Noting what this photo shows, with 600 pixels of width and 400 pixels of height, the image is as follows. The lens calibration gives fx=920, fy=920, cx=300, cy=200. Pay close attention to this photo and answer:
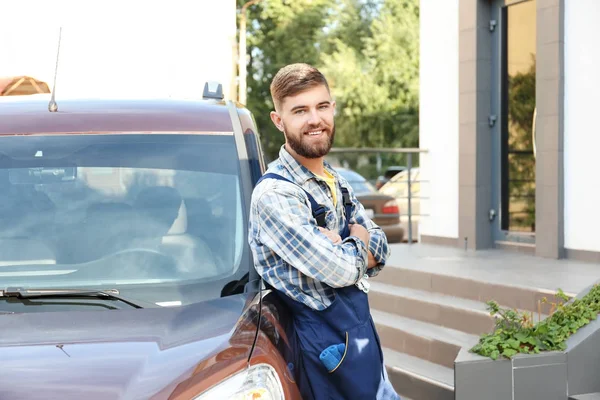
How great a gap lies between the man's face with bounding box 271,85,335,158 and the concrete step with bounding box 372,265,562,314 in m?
3.62

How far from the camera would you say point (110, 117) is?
11.6 ft

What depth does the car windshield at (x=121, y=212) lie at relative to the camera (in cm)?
324

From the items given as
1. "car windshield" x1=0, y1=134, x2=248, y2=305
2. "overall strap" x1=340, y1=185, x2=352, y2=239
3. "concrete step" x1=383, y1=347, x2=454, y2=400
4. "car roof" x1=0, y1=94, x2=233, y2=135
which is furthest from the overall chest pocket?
"concrete step" x1=383, y1=347, x2=454, y2=400

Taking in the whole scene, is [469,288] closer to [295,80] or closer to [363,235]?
[363,235]

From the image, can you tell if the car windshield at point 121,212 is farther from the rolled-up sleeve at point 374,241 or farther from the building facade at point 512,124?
the building facade at point 512,124

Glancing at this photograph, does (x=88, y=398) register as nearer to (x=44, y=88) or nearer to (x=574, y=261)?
(x=44, y=88)

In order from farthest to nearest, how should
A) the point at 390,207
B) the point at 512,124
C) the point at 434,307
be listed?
the point at 390,207
the point at 512,124
the point at 434,307

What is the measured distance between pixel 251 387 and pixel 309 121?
3.22 feet

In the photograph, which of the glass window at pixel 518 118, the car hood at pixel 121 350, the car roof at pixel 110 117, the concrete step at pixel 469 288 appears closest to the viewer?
the car hood at pixel 121 350

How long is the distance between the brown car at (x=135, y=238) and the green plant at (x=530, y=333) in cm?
217

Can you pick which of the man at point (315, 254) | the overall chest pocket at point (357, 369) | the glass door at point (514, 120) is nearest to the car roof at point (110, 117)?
the man at point (315, 254)

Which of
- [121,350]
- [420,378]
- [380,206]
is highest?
[121,350]

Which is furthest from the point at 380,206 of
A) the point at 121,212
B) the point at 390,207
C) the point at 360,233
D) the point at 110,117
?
the point at 360,233

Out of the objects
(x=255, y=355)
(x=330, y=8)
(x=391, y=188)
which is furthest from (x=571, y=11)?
(x=330, y=8)
